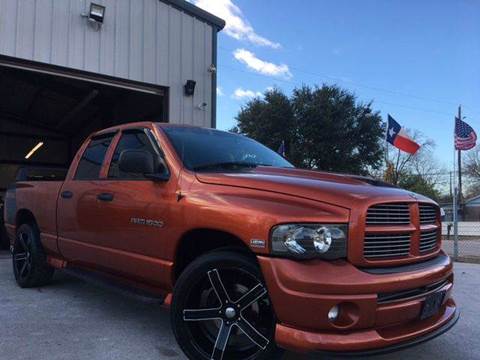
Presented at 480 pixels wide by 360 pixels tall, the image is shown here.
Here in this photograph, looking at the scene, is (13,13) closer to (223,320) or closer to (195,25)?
(195,25)

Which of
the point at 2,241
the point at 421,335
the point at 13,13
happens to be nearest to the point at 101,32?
the point at 13,13

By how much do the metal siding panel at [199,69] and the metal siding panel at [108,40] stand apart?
189 centimetres

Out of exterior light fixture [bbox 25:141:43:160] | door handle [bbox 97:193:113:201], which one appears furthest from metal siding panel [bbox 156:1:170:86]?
exterior light fixture [bbox 25:141:43:160]

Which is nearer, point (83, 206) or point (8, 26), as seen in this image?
point (83, 206)

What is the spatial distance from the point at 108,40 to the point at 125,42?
365 millimetres

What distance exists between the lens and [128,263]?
14.6 feet

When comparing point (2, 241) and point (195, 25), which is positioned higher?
point (195, 25)

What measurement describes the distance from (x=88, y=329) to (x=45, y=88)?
11.9m

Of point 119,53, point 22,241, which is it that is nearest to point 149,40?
point 119,53

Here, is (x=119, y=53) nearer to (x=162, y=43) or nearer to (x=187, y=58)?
(x=162, y=43)

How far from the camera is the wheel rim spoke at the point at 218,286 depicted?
358 cm

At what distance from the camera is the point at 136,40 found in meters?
10.9

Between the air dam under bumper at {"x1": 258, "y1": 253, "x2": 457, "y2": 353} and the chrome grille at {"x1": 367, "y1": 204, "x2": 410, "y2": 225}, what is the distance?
0.34m

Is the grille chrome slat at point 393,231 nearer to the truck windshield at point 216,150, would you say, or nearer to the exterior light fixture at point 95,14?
the truck windshield at point 216,150
